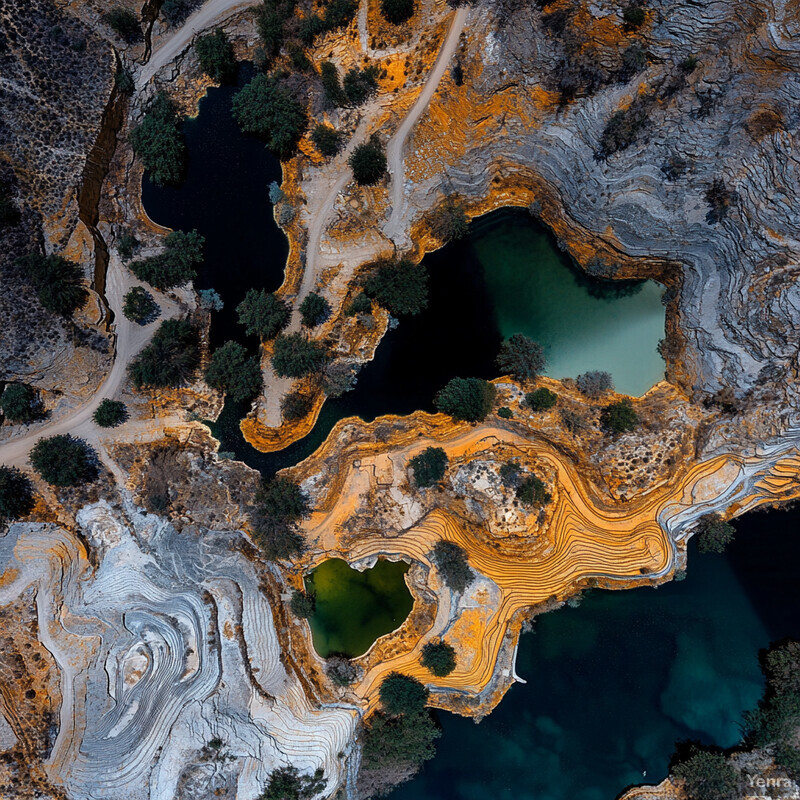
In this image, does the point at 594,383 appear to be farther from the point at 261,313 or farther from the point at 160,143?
the point at 160,143

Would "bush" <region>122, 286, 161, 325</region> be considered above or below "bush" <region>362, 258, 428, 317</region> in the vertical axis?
above

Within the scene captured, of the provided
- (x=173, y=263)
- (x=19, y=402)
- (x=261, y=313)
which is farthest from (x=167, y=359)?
(x=19, y=402)

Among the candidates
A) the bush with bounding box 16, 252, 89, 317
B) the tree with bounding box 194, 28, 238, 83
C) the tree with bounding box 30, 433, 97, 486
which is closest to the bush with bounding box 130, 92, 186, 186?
the tree with bounding box 194, 28, 238, 83

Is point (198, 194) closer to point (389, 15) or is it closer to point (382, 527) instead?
point (389, 15)

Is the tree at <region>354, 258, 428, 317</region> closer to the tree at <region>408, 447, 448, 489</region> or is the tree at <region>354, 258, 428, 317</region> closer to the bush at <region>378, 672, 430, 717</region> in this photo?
the tree at <region>408, 447, 448, 489</region>

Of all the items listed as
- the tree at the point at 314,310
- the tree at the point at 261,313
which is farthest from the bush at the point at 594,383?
the tree at the point at 261,313

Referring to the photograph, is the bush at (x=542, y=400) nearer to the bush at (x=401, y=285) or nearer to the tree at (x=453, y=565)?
the bush at (x=401, y=285)

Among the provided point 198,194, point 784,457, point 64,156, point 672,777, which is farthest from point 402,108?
point 672,777
